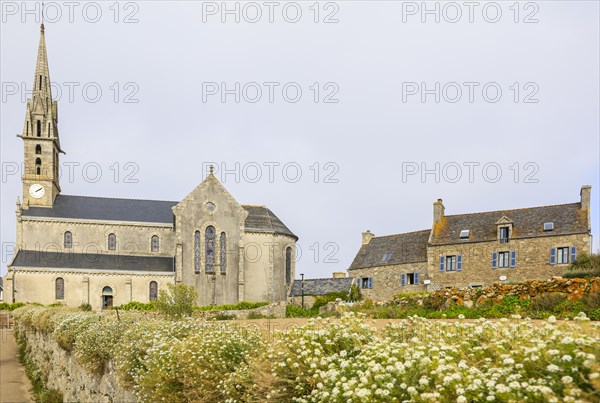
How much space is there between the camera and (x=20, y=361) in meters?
25.6

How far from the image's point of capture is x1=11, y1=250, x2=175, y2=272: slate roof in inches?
1740

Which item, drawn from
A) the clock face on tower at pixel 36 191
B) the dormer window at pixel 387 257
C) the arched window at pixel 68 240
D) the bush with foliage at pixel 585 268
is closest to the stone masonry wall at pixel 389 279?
the dormer window at pixel 387 257

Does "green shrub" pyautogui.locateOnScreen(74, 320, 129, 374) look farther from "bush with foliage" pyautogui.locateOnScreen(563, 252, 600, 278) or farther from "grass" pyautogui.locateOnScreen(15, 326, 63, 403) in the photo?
"bush with foliage" pyautogui.locateOnScreen(563, 252, 600, 278)

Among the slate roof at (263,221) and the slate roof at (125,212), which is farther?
the slate roof at (125,212)

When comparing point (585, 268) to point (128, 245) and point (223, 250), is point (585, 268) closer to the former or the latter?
point (223, 250)

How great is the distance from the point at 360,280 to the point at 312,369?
3823 centimetres

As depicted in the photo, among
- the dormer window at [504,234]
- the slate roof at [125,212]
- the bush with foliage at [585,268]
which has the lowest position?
the bush with foliage at [585,268]

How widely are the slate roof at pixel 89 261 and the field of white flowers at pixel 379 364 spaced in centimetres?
3747

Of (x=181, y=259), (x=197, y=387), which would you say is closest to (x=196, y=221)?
(x=181, y=259)

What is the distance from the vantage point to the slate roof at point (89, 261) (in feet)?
145

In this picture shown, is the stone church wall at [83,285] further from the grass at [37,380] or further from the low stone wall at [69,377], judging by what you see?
the low stone wall at [69,377]

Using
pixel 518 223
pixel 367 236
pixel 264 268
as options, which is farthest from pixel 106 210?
pixel 518 223

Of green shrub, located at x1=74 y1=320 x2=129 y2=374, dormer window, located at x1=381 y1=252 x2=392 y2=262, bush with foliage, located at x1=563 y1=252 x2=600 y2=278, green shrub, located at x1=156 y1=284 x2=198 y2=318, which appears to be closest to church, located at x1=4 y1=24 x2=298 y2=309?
dormer window, located at x1=381 y1=252 x2=392 y2=262

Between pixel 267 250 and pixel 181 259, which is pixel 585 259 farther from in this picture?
pixel 181 259
